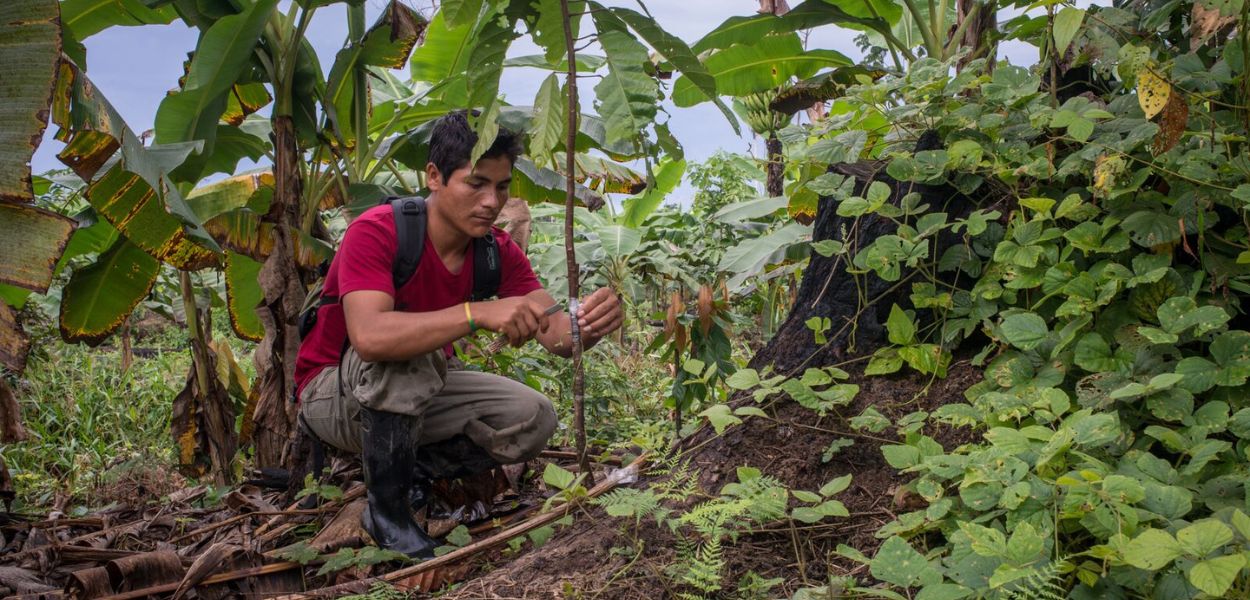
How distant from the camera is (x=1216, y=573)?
159 centimetres

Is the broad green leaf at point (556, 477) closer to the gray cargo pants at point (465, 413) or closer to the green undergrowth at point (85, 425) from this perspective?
the gray cargo pants at point (465, 413)

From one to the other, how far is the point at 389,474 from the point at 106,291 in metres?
2.55

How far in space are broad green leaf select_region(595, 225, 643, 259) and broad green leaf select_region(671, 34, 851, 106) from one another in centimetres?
87

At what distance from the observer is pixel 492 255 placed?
351 cm

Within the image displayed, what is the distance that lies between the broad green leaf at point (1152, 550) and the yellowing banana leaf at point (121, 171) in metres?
3.29

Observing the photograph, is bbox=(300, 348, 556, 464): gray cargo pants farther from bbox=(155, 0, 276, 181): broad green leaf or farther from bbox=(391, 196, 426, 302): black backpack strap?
bbox=(155, 0, 276, 181): broad green leaf

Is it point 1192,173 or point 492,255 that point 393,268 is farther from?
point 1192,173

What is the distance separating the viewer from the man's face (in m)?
3.18

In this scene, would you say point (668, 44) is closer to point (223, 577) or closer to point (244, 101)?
point (223, 577)

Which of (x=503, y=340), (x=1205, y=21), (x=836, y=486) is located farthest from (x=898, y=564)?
(x=503, y=340)

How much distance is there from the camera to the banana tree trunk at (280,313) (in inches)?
176

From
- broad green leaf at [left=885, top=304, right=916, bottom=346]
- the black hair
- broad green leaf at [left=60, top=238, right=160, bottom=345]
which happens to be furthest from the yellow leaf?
broad green leaf at [left=60, top=238, right=160, bottom=345]

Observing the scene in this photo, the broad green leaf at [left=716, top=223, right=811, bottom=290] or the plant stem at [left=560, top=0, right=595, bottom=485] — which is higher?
the plant stem at [left=560, top=0, right=595, bottom=485]

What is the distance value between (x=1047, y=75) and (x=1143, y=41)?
329 mm
